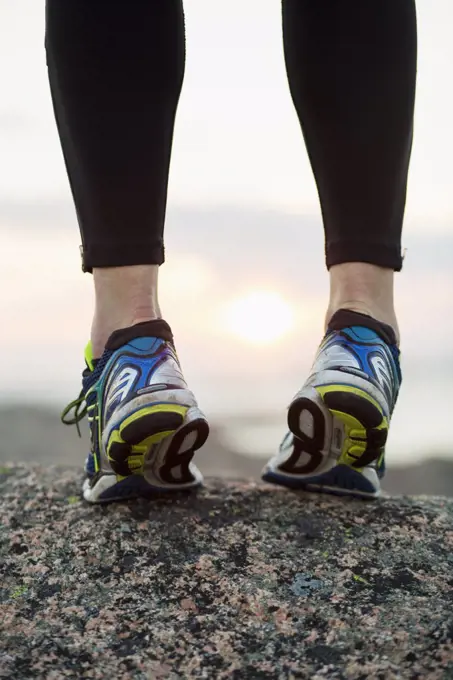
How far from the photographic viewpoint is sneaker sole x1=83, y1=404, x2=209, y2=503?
45.9 inches

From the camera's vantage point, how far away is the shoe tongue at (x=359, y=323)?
1.32m

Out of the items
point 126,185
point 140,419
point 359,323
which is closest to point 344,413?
point 359,323

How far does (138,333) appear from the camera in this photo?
1.32 m

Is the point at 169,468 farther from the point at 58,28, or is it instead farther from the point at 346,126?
the point at 58,28

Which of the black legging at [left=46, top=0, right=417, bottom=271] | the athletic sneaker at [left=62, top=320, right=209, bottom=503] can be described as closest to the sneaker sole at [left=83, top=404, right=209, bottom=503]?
the athletic sneaker at [left=62, top=320, right=209, bottom=503]

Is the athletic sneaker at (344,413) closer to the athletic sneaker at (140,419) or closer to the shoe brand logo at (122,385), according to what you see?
the athletic sneaker at (140,419)

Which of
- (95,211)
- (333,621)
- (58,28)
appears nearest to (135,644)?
(333,621)

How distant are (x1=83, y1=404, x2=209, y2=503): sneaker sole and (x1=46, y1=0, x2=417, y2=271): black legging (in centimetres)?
34

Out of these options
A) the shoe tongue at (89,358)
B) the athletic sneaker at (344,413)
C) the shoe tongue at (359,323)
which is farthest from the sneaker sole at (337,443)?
the shoe tongue at (89,358)

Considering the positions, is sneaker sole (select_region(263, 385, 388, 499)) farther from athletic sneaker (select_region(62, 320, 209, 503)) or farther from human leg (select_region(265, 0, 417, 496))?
athletic sneaker (select_region(62, 320, 209, 503))

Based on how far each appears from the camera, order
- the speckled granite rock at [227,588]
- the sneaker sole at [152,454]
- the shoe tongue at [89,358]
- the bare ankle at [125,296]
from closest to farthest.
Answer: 1. the speckled granite rock at [227,588]
2. the sneaker sole at [152,454]
3. the bare ankle at [125,296]
4. the shoe tongue at [89,358]

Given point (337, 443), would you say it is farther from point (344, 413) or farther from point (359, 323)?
point (359, 323)

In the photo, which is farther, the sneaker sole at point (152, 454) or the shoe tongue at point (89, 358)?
the shoe tongue at point (89, 358)

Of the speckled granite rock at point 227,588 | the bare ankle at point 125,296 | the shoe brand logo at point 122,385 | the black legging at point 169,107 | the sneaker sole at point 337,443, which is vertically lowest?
the speckled granite rock at point 227,588
